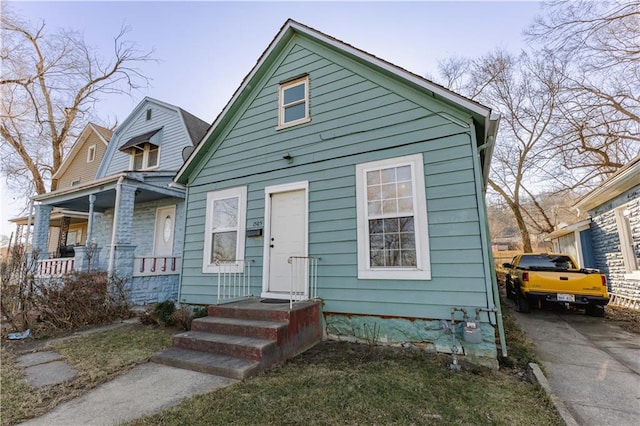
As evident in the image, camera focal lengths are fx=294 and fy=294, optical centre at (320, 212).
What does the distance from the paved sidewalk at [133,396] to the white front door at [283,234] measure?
222 cm

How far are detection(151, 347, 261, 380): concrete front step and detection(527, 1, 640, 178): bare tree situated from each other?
14816 mm

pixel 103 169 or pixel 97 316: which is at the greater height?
pixel 103 169

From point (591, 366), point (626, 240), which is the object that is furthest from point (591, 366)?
point (626, 240)

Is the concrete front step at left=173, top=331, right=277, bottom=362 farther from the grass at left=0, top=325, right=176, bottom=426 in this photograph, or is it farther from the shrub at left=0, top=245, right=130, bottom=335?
the shrub at left=0, top=245, right=130, bottom=335

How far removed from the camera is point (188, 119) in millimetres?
11828

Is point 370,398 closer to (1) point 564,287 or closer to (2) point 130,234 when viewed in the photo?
(1) point 564,287

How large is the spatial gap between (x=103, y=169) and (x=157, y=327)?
10697 mm

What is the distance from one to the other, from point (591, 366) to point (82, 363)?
7.13 meters

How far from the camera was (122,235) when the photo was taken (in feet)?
27.9

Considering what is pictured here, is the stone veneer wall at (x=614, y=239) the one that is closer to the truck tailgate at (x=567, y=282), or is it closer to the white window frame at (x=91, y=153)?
the truck tailgate at (x=567, y=282)

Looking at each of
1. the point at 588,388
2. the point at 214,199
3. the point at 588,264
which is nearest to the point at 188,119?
the point at 214,199

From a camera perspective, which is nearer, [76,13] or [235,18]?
[235,18]

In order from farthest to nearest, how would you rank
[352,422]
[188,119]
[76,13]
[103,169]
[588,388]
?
[103,169]
[188,119]
[76,13]
[588,388]
[352,422]

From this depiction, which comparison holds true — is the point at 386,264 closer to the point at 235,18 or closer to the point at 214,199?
the point at 214,199
